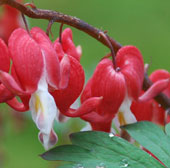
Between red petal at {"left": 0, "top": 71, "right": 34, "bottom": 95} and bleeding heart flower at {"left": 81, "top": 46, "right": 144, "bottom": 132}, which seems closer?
red petal at {"left": 0, "top": 71, "right": 34, "bottom": 95}

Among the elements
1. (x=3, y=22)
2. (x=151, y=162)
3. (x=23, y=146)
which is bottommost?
(x=23, y=146)

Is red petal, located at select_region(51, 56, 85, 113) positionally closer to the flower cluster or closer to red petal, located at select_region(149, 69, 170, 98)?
the flower cluster

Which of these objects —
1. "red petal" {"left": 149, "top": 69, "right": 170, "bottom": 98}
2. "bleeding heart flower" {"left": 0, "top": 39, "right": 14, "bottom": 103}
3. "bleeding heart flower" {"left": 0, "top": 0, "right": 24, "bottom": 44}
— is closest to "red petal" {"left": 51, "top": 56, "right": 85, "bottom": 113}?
"bleeding heart flower" {"left": 0, "top": 39, "right": 14, "bottom": 103}

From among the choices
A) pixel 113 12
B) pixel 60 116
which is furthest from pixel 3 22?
pixel 113 12

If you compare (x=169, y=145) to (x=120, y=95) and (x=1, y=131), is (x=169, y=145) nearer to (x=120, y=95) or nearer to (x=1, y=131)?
(x=120, y=95)

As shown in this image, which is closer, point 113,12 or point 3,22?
point 3,22

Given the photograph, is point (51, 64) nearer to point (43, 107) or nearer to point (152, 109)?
point (43, 107)
